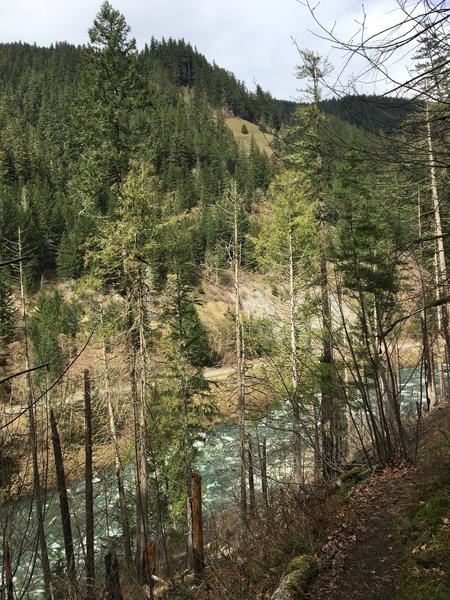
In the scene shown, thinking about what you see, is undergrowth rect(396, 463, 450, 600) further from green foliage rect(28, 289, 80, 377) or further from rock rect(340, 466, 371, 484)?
green foliage rect(28, 289, 80, 377)

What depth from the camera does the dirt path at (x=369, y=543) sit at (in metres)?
3.08

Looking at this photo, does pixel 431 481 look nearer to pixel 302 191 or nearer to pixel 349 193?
pixel 302 191

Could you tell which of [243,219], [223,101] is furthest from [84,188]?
[223,101]

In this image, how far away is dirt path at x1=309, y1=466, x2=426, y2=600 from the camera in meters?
3.08

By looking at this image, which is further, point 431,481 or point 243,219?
point 243,219

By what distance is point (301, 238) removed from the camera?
48.1ft

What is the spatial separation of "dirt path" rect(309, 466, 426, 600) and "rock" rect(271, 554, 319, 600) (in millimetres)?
69

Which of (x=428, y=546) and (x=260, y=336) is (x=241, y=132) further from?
(x=428, y=546)

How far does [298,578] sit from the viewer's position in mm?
3361

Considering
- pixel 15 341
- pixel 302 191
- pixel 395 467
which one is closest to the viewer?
pixel 395 467

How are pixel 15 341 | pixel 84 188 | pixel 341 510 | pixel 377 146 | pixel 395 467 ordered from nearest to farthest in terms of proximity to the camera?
pixel 377 146
pixel 341 510
pixel 395 467
pixel 84 188
pixel 15 341

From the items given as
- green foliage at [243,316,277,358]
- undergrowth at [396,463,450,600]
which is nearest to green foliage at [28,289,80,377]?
green foliage at [243,316,277,358]

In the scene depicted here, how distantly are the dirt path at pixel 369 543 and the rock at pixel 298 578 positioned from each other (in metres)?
0.07

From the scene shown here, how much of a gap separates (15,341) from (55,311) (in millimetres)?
3411
